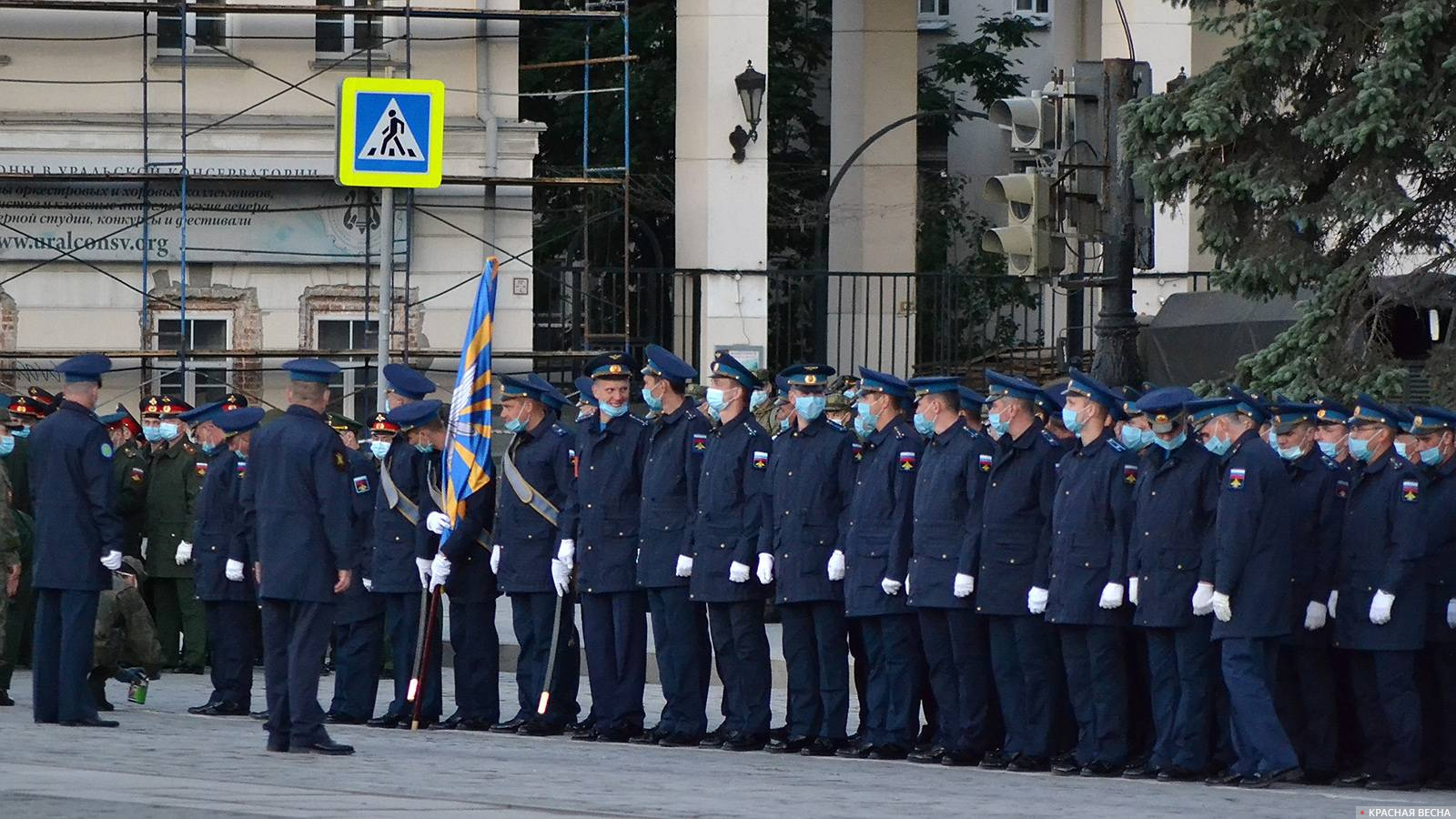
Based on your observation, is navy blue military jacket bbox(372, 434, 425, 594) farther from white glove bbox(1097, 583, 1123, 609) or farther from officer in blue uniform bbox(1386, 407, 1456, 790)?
officer in blue uniform bbox(1386, 407, 1456, 790)

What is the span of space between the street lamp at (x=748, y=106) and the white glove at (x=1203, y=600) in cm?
1234

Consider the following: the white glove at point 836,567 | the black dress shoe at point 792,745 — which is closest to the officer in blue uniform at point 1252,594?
the white glove at point 836,567

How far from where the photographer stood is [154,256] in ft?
78.9

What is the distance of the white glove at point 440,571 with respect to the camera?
14.2 metres

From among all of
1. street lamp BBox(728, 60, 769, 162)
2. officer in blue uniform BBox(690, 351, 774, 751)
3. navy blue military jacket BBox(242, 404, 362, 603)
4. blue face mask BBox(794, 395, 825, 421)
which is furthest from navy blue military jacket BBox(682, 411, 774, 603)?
street lamp BBox(728, 60, 769, 162)

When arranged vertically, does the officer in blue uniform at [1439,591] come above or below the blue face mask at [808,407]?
below

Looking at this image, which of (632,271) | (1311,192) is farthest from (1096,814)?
(632,271)

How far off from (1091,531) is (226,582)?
5.61 meters

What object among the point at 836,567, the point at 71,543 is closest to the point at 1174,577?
the point at 836,567

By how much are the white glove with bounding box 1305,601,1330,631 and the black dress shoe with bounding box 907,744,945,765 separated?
1985mm

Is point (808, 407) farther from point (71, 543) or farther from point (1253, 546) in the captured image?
point (71, 543)

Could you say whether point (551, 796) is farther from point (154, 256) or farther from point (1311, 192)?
point (154, 256)

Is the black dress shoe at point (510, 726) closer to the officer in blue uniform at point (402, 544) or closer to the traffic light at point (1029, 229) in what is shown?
the officer in blue uniform at point (402, 544)

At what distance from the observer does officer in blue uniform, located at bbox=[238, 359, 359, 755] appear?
12070 millimetres
